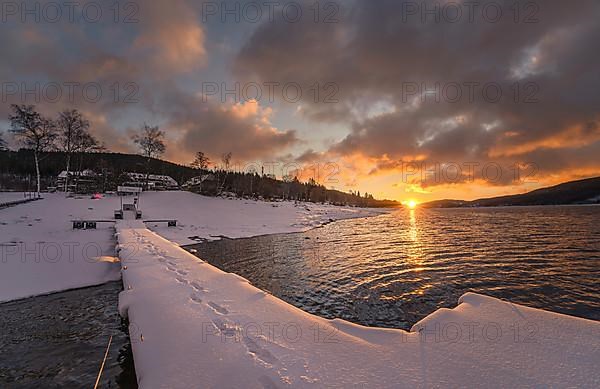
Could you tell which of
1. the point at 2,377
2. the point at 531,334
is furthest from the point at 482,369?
the point at 2,377

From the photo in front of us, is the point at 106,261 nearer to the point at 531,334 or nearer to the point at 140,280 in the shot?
the point at 140,280

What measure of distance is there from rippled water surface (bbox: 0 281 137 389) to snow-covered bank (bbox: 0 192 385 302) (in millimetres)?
2227

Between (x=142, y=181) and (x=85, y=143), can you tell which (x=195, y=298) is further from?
(x=142, y=181)

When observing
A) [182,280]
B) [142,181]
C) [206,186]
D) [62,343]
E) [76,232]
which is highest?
[142,181]

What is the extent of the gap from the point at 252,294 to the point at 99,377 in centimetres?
329

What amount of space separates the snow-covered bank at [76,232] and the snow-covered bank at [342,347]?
25.4ft

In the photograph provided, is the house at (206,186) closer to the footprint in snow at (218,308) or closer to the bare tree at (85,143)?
the bare tree at (85,143)

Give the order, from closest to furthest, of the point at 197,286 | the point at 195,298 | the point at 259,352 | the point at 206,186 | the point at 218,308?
1. the point at 259,352
2. the point at 218,308
3. the point at 195,298
4. the point at 197,286
5. the point at 206,186

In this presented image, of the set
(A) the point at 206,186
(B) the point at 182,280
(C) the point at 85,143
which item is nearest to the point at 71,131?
(C) the point at 85,143

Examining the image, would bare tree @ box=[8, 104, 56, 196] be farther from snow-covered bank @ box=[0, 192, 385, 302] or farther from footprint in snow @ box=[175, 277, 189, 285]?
footprint in snow @ box=[175, 277, 189, 285]

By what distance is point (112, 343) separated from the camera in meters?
6.39

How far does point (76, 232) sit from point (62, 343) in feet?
68.7

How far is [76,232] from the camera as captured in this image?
2289 cm

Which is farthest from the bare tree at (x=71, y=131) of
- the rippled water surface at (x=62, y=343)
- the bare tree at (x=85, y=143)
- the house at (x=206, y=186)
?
the rippled water surface at (x=62, y=343)
